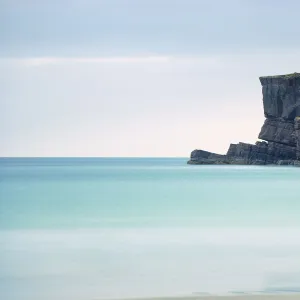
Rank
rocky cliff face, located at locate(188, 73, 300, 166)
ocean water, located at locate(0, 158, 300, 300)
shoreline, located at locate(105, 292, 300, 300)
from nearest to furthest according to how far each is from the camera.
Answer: shoreline, located at locate(105, 292, 300, 300)
ocean water, located at locate(0, 158, 300, 300)
rocky cliff face, located at locate(188, 73, 300, 166)

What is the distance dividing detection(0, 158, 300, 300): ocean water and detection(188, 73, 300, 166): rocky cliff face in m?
67.0

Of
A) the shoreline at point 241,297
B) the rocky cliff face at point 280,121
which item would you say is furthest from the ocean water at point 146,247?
the rocky cliff face at point 280,121

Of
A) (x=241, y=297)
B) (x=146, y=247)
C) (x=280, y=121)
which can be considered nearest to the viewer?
(x=241, y=297)

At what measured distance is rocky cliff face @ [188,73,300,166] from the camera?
112312 mm

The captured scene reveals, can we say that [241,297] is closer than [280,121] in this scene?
Yes

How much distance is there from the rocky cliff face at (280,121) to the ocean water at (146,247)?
220 ft

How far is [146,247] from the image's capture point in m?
24.0

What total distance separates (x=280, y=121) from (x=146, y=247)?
91.5m

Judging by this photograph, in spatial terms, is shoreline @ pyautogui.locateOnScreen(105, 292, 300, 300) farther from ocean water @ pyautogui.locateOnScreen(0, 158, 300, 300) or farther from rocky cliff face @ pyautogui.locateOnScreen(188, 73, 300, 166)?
rocky cliff face @ pyautogui.locateOnScreen(188, 73, 300, 166)

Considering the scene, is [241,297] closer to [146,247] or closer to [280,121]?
[146,247]

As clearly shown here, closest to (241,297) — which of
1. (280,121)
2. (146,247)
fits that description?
(146,247)

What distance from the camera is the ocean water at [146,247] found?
17.0 m

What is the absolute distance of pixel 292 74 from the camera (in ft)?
387

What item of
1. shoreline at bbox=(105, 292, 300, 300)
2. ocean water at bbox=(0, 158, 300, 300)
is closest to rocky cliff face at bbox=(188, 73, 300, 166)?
ocean water at bbox=(0, 158, 300, 300)
